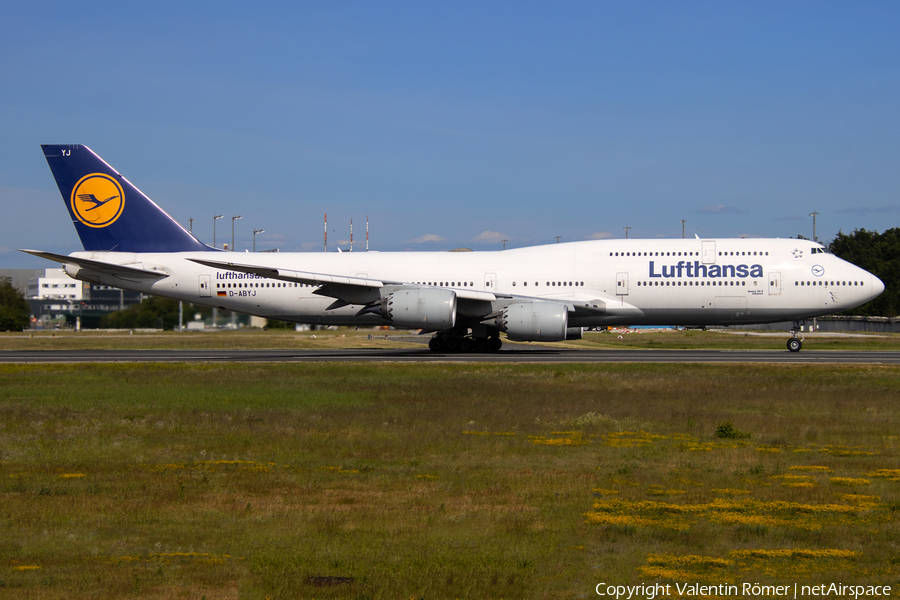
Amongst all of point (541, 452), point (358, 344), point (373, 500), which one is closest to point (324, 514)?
point (373, 500)

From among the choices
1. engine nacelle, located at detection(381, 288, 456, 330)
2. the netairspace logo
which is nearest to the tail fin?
engine nacelle, located at detection(381, 288, 456, 330)

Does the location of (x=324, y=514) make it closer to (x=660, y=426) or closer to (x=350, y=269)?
(x=660, y=426)

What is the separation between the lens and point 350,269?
34.7 meters

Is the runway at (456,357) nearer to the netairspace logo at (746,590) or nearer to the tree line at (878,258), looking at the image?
the netairspace logo at (746,590)

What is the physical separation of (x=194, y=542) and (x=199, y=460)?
4.25 metres

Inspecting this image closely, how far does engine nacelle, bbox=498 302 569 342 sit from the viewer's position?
2975 centimetres

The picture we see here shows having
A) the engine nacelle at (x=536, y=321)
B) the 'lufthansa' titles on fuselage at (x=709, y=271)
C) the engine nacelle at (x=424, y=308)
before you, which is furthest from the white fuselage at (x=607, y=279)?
the engine nacelle at (x=424, y=308)

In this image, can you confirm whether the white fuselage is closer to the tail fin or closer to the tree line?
the tail fin

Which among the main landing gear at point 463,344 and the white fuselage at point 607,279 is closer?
the white fuselage at point 607,279

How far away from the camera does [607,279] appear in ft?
107

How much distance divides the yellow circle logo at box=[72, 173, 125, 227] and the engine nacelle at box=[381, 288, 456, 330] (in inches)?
554

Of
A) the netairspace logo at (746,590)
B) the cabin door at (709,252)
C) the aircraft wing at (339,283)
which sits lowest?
the netairspace logo at (746,590)

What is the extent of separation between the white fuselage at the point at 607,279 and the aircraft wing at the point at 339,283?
1.48 metres

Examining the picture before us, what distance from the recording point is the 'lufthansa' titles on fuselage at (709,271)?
32219 millimetres
